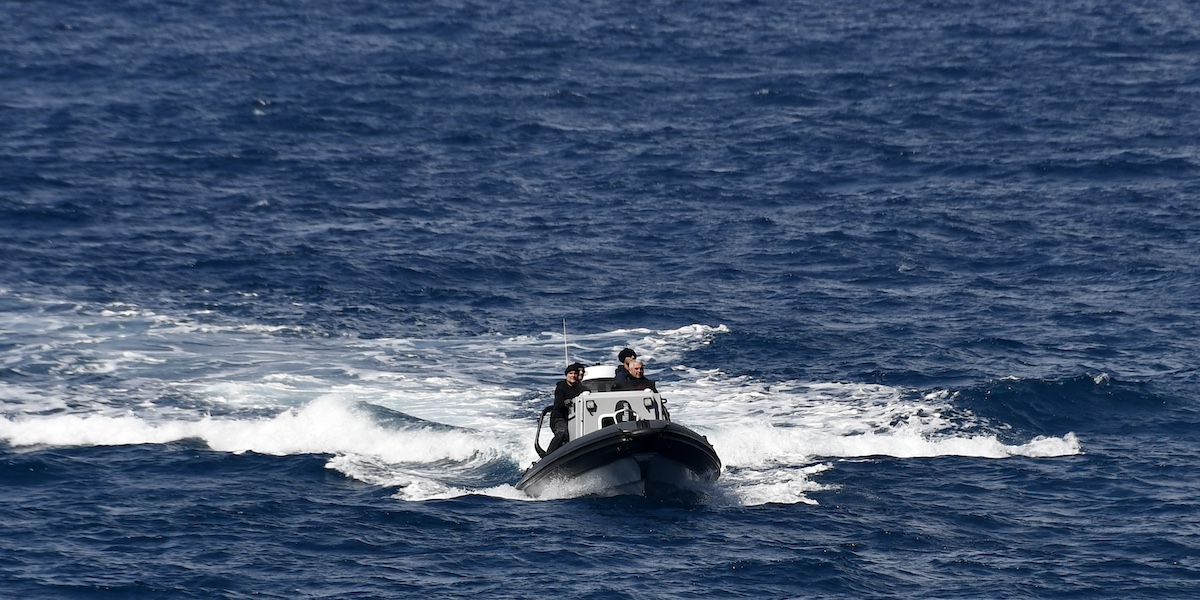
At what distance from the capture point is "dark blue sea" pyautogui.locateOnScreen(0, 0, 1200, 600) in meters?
27.8

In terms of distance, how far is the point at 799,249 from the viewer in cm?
4550

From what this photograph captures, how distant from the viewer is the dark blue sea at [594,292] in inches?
1095

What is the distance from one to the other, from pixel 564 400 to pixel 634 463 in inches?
95.2

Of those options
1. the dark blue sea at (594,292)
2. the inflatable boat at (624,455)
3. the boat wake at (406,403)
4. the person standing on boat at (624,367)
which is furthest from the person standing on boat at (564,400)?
the dark blue sea at (594,292)

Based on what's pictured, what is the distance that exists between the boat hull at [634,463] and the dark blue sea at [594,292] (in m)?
0.45

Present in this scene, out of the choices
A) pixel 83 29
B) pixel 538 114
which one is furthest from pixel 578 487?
pixel 83 29

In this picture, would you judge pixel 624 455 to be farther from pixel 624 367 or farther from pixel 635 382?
pixel 624 367

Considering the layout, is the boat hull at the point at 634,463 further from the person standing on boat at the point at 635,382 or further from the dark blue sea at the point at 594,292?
the person standing on boat at the point at 635,382

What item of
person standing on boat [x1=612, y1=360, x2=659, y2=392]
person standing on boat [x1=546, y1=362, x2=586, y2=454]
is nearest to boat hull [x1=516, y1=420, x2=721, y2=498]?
person standing on boat [x1=546, y1=362, x2=586, y2=454]

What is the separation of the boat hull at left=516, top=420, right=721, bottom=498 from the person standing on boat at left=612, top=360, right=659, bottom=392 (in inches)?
59.9

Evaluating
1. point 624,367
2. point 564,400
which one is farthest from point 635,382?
point 564,400

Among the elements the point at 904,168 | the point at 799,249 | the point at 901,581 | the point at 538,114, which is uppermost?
the point at 538,114

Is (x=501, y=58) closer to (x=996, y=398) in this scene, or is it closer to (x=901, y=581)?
(x=996, y=398)

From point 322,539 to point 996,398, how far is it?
49.2 ft
